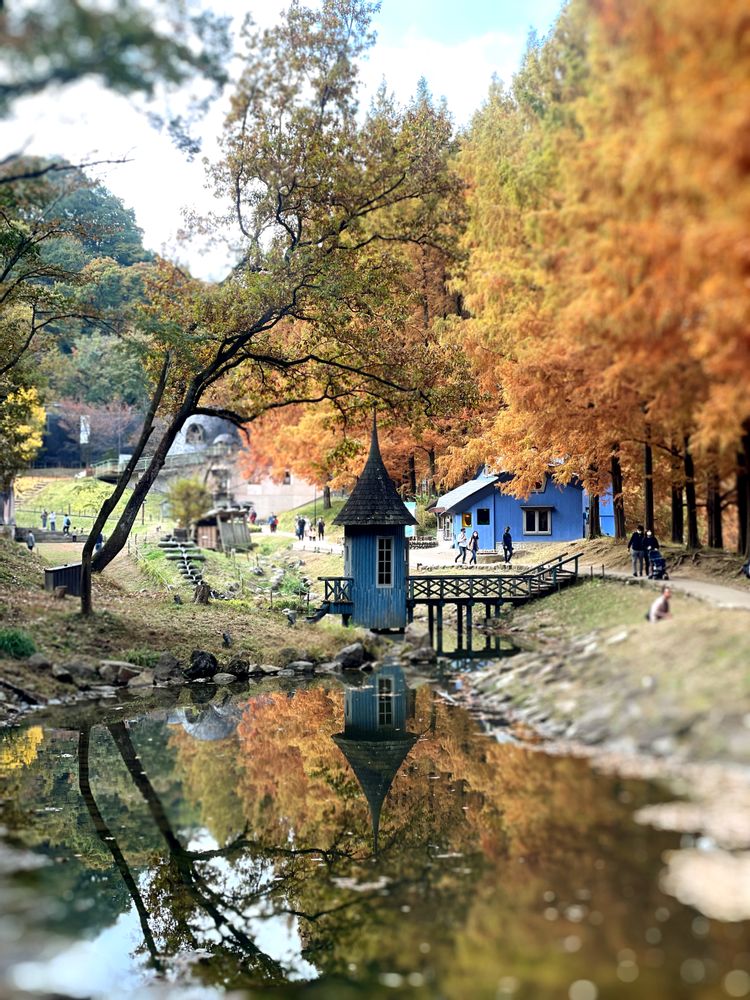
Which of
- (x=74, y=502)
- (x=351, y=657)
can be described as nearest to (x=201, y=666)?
(x=351, y=657)

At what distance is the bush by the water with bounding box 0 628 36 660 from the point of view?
864 inches

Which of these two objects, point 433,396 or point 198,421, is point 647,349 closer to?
point 433,396

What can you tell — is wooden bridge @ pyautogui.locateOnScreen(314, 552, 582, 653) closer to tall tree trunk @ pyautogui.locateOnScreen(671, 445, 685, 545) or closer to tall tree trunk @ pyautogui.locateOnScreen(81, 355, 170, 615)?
tall tree trunk @ pyautogui.locateOnScreen(671, 445, 685, 545)

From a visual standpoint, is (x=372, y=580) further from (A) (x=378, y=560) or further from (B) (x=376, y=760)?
(B) (x=376, y=760)

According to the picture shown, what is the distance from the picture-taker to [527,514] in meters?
45.1

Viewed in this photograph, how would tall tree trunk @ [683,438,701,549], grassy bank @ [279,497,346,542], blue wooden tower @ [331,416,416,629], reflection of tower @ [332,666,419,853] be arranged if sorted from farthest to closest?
1. grassy bank @ [279,497,346,542]
2. blue wooden tower @ [331,416,416,629]
3. tall tree trunk @ [683,438,701,549]
4. reflection of tower @ [332,666,419,853]

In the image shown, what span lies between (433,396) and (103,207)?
6015cm

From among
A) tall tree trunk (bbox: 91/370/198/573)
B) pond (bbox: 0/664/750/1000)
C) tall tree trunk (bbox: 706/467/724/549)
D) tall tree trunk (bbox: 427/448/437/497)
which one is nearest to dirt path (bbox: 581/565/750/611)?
tall tree trunk (bbox: 706/467/724/549)

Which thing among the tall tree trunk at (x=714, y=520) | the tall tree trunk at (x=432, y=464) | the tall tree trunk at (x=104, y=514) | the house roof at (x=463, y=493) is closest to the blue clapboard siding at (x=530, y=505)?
the house roof at (x=463, y=493)

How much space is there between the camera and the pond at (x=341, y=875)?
8852 millimetres

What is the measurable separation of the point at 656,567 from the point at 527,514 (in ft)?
65.7

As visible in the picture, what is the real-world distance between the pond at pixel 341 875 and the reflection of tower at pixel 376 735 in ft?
0.28

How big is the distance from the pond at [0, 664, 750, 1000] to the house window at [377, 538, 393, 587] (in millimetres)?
10838

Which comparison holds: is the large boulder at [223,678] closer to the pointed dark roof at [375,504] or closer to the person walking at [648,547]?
the pointed dark roof at [375,504]
